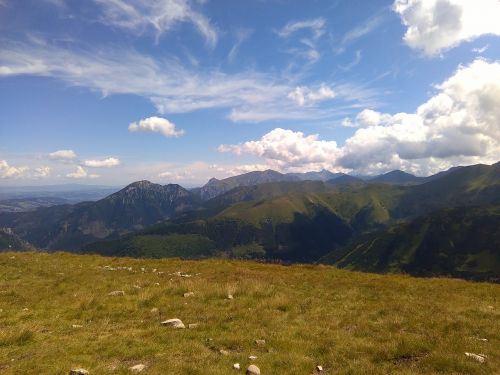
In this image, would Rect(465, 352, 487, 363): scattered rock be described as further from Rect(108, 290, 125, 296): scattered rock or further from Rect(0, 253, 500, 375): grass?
Rect(108, 290, 125, 296): scattered rock

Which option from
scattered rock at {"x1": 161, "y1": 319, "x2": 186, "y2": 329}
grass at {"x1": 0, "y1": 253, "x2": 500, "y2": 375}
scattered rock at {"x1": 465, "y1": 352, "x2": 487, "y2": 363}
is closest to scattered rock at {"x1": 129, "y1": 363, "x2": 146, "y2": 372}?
grass at {"x1": 0, "y1": 253, "x2": 500, "y2": 375}

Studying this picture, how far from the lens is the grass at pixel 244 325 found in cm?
1241

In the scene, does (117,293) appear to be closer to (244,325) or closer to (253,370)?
(244,325)

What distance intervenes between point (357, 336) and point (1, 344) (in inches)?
531

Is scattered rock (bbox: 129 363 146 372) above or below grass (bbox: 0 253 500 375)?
above

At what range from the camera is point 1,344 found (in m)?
14.3

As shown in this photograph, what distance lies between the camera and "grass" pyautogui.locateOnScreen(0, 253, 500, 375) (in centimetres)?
1241

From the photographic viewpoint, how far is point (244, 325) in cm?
1669

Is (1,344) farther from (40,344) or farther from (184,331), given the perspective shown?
(184,331)

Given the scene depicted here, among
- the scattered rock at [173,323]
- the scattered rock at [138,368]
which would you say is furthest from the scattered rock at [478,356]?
the scattered rock at [173,323]

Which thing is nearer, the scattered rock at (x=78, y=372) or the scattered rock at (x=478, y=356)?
the scattered rock at (x=78, y=372)

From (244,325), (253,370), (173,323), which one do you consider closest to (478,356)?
(253,370)

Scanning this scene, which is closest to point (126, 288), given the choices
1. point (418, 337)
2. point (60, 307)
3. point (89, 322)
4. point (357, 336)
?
point (60, 307)

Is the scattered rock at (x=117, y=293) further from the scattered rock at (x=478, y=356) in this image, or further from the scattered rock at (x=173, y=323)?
the scattered rock at (x=478, y=356)
